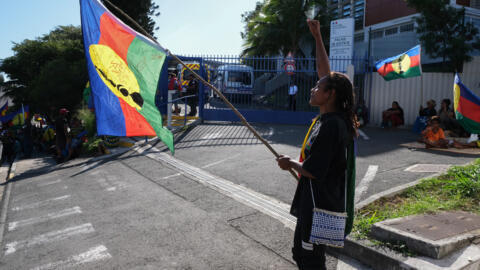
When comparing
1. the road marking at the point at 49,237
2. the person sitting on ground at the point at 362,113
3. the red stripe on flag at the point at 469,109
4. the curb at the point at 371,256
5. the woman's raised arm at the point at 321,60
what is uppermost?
the woman's raised arm at the point at 321,60

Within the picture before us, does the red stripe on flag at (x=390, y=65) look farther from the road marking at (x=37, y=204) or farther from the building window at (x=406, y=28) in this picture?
the building window at (x=406, y=28)

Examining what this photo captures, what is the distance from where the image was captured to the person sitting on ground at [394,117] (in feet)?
42.5

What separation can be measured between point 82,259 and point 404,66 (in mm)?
10475

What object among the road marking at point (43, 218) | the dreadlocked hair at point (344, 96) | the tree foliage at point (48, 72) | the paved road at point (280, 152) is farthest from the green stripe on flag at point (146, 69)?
the tree foliage at point (48, 72)

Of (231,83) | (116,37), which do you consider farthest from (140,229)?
(231,83)

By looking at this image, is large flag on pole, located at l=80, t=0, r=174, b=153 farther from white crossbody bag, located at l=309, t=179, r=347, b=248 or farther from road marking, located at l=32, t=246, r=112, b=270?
white crossbody bag, located at l=309, t=179, r=347, b=248

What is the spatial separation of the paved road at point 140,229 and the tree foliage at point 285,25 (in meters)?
20.7

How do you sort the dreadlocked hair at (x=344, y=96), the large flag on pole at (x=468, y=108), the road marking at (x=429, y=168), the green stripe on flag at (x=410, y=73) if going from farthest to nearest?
the green stripe on flag at (x=410, y=73), the large flag on pole at (x=468, y=108), the road marking at (x=429, y=168), the dreadlocked hair at (x=344, y=96)

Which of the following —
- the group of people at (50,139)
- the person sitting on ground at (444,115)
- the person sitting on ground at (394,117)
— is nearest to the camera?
the group of people at (50,139)

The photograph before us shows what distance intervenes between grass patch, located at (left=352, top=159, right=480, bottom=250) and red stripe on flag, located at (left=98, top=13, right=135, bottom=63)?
3033 mm

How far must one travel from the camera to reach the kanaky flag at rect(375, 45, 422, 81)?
35.1 feet

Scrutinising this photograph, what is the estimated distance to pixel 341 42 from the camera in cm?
1467

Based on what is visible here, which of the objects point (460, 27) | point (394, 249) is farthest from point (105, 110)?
point (460, 27)

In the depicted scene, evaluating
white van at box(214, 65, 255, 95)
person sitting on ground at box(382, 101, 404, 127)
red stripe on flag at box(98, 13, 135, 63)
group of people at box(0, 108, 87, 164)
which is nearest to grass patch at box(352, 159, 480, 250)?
red stripe on flag at box(98, 13, 135, 63)
